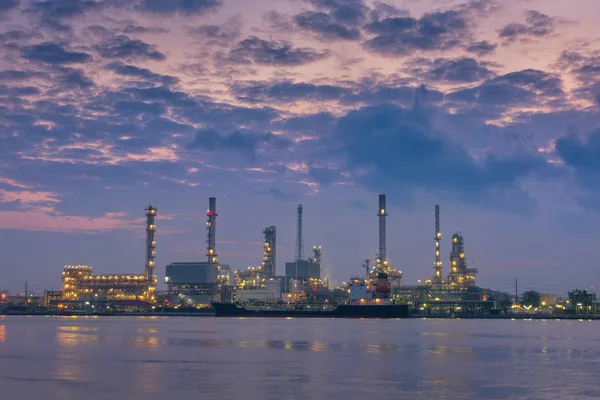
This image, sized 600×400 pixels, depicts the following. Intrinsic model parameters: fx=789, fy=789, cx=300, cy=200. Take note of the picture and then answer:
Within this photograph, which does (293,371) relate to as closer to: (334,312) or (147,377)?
(147,377)

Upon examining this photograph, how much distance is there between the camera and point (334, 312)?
186m

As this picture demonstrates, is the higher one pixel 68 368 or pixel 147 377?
pixel 147 377

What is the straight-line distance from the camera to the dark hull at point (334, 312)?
17850 cm

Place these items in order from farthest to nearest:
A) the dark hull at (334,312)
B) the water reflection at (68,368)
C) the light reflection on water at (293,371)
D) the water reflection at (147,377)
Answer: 1. the dark hull at (334,312)
2. the water reflection at (68,368)
3. the water reflection at (147,377)
4. the light reflection on water at (293,371)

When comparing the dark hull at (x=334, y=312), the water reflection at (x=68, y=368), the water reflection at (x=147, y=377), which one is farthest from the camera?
the dark hull at (x=334, y=312)

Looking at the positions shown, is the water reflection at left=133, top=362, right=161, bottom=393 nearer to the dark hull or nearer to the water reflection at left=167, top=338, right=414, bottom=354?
the water reflection at left=167, top=338, right=414, bottom=354

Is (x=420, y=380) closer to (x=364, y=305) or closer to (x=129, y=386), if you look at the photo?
(x=129, y=386)

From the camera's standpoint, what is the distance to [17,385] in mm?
38969

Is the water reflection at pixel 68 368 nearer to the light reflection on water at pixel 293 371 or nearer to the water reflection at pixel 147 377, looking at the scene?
the light reflection on water at pixel 293 371

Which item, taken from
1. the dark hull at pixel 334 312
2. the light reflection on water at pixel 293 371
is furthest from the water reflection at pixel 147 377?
the dark hull at pixel 334 312

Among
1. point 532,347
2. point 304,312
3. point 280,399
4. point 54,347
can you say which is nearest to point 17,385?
point 280,399

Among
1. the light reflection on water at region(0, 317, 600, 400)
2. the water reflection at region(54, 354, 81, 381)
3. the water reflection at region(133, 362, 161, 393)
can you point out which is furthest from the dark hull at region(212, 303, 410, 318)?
the water reflection at region(133, 362, 161, 393)

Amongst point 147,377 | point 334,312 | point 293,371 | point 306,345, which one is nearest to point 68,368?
point 147,377

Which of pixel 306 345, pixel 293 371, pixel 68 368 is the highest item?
pixel 293 371
